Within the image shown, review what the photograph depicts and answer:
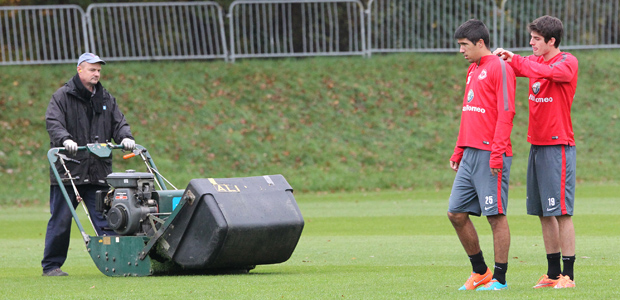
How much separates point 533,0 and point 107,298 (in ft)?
71.5

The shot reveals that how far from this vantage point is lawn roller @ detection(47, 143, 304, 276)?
24.6 feet

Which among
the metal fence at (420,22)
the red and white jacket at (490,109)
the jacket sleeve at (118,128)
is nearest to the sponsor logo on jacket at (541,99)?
the red and white jacket at (490,109)

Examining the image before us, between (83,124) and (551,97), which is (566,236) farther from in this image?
(83,124)

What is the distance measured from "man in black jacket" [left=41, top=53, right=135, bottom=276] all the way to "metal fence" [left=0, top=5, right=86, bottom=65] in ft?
51.1

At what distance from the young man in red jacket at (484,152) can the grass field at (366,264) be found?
30 centimetres

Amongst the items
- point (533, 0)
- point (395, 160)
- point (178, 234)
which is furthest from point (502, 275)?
point (533, 0)

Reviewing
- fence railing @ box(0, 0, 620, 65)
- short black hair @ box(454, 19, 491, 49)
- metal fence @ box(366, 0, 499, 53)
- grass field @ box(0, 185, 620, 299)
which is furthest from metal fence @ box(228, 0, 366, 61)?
short black hair @ box(454, 19, 491, 49)

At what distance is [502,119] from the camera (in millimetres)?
6223

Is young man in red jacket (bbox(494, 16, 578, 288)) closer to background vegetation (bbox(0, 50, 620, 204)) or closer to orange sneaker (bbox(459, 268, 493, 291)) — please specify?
orange sneaker (bbox(459, 268, 493, 291))

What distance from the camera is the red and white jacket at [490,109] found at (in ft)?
20.4

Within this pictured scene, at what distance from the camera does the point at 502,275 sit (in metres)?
6.38

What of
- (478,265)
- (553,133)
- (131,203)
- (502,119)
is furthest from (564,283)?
(131,203)

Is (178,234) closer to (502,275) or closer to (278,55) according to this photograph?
(502,275)

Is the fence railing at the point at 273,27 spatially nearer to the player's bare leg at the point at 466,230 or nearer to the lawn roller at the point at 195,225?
the lawn roller at the point at 195,225
